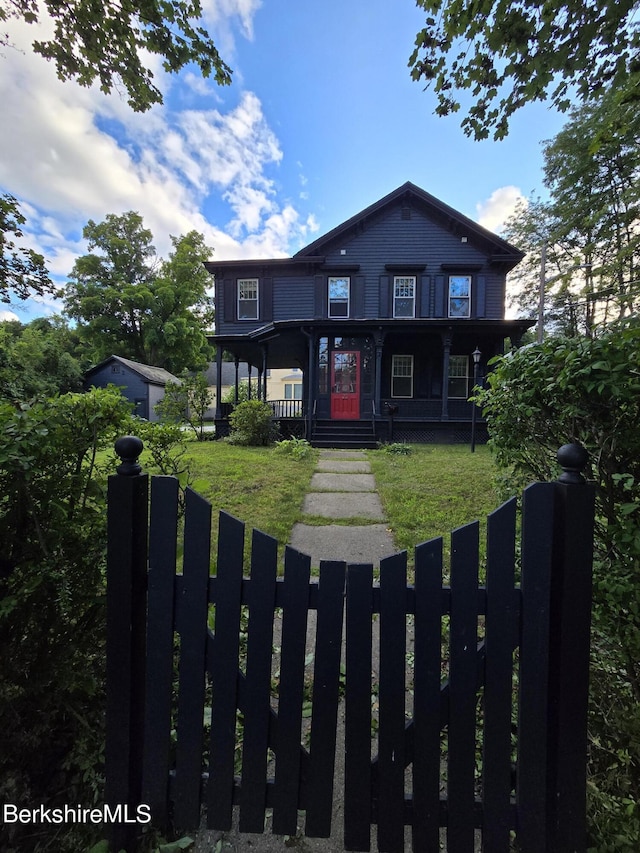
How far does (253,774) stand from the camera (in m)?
1.13

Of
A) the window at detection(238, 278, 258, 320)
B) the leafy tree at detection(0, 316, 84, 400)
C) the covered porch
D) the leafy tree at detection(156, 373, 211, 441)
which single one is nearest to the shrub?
the covered porch

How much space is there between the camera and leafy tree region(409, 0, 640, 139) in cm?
255

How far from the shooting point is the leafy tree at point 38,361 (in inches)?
89.2

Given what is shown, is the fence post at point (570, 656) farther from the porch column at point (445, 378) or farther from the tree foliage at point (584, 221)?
the porch column at point (445, 378)

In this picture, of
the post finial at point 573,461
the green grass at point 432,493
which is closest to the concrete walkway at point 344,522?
the green grass at point 432,493

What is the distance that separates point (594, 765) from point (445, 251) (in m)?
14.3

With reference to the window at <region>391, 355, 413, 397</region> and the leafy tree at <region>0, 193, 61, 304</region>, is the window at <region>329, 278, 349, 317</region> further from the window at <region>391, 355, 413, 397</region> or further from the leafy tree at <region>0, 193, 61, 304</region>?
the leafy tree at <region>0, 193, 61, 304</region>

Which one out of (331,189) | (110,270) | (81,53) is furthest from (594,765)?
(110,270)

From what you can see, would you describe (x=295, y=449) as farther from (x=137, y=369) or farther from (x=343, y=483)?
(x=137, y=369)

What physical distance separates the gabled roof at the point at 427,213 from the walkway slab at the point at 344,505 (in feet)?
34.4

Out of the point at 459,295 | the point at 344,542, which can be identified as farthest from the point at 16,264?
the point at 459,295

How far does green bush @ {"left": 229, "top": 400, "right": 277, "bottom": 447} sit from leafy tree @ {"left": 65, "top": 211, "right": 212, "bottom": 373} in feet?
70.9

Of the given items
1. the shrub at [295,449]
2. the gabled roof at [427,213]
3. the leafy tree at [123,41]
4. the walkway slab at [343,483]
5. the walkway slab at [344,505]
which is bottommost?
the walkway slab at [344,505]

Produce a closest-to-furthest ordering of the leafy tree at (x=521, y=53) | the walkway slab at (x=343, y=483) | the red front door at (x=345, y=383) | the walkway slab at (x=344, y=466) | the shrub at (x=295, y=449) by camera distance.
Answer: the leafy tree at (x=521, y=53), the walkway slab at (x=343, y=483), the walkway slab at (x=344, y=466), the shrub at (x=295, y=449), the red front door at (x=345, y=383)
